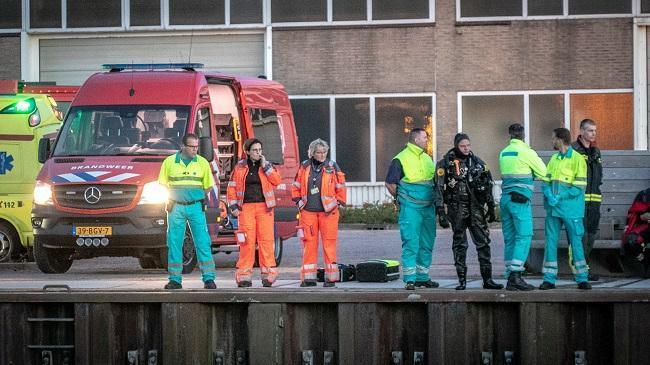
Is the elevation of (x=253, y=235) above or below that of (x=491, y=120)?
below

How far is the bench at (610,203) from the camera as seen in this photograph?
1838 cm

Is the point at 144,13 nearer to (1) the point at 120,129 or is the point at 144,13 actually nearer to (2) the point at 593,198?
(1) the point at 120,129

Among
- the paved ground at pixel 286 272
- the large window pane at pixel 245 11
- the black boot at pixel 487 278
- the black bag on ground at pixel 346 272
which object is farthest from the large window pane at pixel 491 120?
the black boot at pixel 487 278

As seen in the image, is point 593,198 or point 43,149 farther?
point 43,149

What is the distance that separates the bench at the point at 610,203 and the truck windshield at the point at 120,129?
17.0ft

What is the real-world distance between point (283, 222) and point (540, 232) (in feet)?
17.1

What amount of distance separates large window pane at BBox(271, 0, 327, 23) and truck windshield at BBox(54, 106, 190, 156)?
1602cm

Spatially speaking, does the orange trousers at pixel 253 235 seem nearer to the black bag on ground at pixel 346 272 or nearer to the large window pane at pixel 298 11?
the black bag on ground at pixel 346 272

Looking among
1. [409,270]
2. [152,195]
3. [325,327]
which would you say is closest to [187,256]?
[152,195]

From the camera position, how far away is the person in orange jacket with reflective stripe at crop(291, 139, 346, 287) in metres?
16.9

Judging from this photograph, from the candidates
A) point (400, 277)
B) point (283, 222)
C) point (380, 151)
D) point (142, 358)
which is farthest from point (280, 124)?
point (380, 151)

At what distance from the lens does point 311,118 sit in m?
36.9

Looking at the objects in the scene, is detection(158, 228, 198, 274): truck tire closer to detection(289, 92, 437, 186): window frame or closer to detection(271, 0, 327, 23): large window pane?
detection(289, 92, 437, 186): window frame

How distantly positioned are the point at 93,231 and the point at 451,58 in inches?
703
